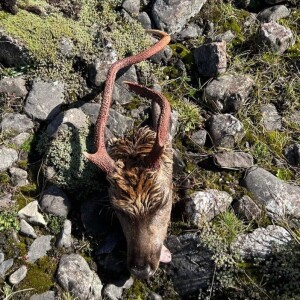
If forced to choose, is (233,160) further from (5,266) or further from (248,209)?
(5,266)

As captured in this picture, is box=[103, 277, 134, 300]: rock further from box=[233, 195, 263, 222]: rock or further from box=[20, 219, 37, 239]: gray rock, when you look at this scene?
box=[233, 195, 263, 222]: rock

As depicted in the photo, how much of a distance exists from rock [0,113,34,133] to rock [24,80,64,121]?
11 centimetres

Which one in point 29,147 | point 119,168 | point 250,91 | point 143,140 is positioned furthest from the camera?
point 250,91

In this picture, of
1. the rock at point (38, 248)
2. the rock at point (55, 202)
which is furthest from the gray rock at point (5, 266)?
the rock at point (55, 202)

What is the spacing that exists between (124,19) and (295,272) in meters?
4.55

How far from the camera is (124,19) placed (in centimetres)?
886

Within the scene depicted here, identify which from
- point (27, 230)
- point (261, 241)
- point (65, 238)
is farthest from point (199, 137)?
point (27, 230)

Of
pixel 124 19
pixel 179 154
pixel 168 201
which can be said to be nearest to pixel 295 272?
pixel 168 201

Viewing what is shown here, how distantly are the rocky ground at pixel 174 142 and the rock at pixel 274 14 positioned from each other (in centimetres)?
2

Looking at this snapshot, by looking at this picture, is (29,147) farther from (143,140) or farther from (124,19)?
(124,19)

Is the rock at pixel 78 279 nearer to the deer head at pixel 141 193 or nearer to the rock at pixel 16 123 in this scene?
the deer head at pixel 141 193

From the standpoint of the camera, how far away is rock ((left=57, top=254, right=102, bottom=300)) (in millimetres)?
Answer: 6684

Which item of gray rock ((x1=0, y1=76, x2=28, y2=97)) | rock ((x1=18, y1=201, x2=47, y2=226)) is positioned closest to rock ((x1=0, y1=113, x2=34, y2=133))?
gray rock ((x1=0, y1=76, x2=28, y2=97))

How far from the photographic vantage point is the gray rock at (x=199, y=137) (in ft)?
26.0
